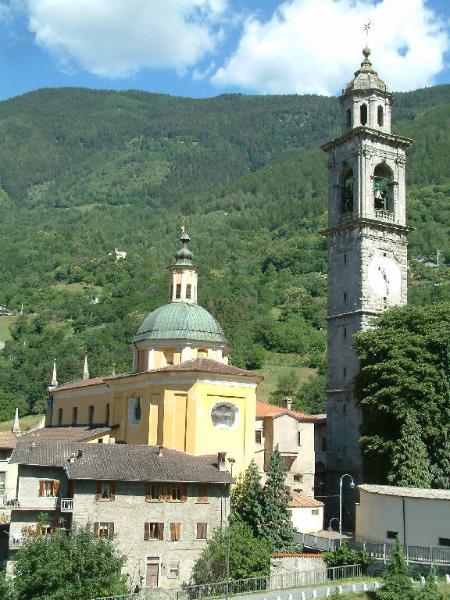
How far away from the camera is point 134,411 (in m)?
48.7

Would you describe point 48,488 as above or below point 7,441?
below

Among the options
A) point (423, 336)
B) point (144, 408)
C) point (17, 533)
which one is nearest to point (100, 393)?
point (144, 408)

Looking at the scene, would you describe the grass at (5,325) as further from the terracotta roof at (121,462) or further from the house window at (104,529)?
the house window at (104,529)

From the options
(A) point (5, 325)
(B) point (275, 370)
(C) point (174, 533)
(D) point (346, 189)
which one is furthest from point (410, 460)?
(A) point (5, 325)

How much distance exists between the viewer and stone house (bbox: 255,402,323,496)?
162ft

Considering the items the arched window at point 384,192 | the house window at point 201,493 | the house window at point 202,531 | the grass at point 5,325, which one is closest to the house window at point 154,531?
the house window at point 202,531

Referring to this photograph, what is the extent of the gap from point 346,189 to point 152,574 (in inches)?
1227

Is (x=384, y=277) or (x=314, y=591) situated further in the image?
(x=384, y=277)

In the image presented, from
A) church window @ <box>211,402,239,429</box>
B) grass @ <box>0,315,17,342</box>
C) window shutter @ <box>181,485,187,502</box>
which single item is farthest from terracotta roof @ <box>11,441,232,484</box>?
grass @ <box>0,315,17,342</box>

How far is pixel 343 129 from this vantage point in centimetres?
5944

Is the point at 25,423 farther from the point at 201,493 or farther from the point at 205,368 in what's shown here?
the point at 201,493

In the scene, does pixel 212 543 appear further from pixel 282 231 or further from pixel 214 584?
pixel 282 231

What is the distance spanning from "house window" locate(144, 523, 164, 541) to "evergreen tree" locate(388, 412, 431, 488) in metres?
13.5

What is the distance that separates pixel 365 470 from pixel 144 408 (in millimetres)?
14243
